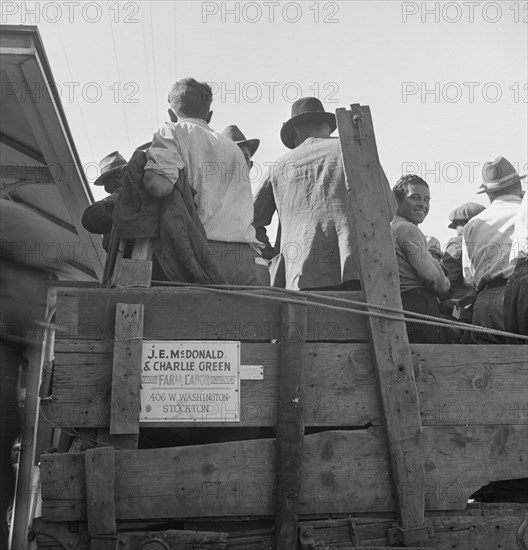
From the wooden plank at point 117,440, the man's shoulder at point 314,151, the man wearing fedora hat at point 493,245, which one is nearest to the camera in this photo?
the wooden plank at point 117,440

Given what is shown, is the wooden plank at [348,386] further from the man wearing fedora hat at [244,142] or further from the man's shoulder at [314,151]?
the man wearing fedora hat at [244,142]

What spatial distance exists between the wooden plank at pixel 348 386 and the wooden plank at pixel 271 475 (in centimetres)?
8

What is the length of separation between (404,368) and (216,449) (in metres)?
0.87

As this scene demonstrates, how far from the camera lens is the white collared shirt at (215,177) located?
3.64 metres

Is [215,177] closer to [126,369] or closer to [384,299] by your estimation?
[384,299]

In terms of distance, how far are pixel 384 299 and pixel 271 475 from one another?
2.98 ft

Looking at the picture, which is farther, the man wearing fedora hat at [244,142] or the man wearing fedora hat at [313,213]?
the man wearing fedora hat at [244,142]

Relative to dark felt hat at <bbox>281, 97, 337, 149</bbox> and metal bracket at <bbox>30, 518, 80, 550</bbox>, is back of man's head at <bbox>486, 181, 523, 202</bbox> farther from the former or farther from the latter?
metal bracket at <bbox>30, 518, 80, 550</bbox>

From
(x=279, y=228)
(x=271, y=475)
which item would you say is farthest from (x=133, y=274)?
(x=279, y=228)

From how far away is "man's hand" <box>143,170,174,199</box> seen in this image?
127 inches

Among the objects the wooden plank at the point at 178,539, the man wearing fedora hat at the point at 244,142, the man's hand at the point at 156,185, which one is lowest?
the wooden plank at the point at 178,539

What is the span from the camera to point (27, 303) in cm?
343

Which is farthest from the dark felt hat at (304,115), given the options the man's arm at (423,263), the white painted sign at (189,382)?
the white painted sign at (189,382)

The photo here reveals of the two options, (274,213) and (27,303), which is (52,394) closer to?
(27,303)
